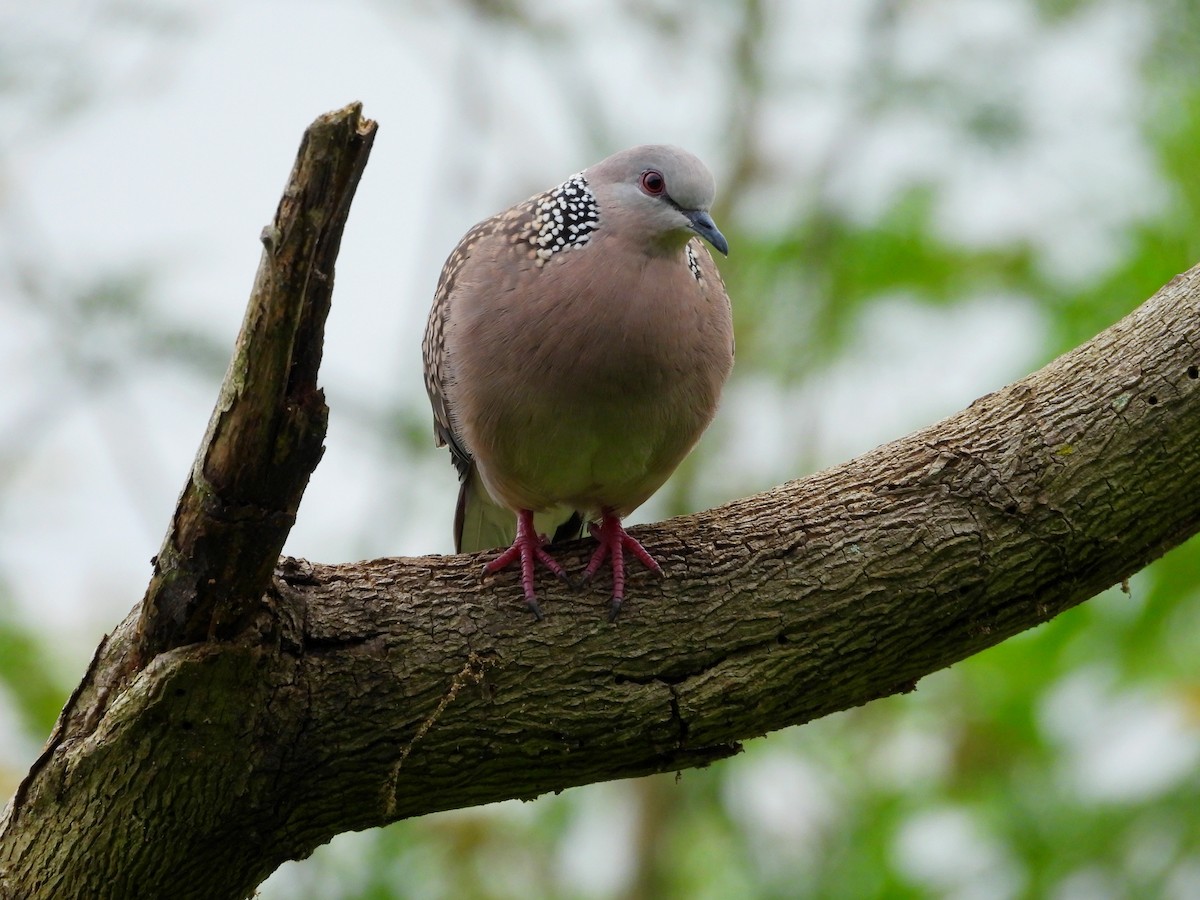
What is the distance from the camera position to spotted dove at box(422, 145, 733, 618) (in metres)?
3.83

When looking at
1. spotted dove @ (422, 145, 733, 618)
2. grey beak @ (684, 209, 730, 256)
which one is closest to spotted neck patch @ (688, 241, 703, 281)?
spotted dove @ (422, 145, 733, 618)

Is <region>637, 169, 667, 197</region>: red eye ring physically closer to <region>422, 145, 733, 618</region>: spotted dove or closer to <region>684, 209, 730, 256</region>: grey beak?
<region>422, 145, 733, 618</region>: spotted dove

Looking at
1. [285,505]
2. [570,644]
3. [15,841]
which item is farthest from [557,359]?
[15,841]

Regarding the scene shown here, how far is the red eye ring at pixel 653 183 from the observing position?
3.99m

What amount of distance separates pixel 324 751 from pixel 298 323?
118cm

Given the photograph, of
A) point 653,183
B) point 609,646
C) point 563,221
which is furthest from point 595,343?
point 609,646

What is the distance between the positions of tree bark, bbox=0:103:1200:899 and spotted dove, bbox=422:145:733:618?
25 cm

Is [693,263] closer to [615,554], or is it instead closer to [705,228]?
[705,228]

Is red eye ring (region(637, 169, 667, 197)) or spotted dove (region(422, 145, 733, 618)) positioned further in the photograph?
red eye ring (region(637, 169, 667, 197))

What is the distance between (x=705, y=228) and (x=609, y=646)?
127 cm

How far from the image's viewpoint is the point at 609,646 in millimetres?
3670

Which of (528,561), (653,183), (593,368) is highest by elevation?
(653,183)

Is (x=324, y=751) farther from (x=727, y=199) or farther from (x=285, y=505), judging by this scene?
(x=727, y=199)

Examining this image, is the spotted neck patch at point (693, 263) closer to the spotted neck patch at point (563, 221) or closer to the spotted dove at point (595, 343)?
the spotted dove at point (595, 343)
